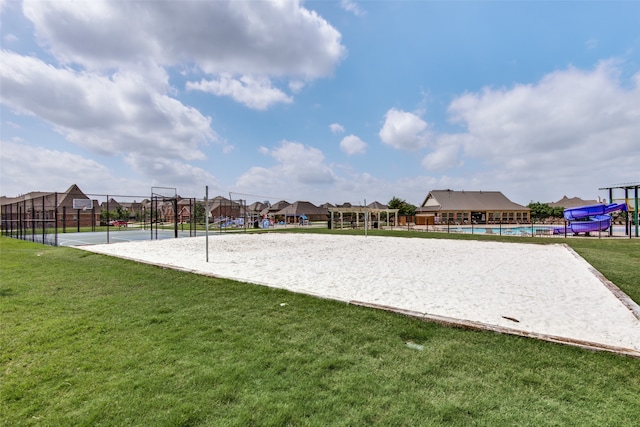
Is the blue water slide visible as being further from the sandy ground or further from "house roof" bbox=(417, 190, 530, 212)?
"house roof" bbox=(417, 190, 530, 212)

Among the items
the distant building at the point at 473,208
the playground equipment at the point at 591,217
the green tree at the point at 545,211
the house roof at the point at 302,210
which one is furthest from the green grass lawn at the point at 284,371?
the green tree at the point at 545,211

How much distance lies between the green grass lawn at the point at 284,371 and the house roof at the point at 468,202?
164ft

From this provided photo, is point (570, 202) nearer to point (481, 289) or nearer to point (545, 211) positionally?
point (545, 211)

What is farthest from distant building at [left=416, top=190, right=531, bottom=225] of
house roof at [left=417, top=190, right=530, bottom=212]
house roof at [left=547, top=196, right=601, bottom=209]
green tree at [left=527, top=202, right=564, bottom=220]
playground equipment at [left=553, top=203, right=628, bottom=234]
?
house roof at [left=547, top=196, right=601, bottom=209]

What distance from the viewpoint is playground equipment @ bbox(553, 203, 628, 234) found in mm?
22484

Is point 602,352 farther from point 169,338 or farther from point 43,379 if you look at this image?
point 43,379

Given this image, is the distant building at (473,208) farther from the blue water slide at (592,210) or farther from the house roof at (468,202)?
the blue water slide at (592,210)

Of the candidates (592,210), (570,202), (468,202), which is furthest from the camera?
(570,202)

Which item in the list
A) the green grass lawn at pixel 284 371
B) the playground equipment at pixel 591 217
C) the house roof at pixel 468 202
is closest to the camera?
the green grass lawn at pixel 284 371

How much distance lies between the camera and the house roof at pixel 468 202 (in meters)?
50.2

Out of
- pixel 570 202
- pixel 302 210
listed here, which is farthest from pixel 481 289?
pixel 570 202

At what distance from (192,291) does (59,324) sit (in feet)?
6.68

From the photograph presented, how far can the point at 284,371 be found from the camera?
2809 millimetres

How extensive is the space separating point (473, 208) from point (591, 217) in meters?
26.6
